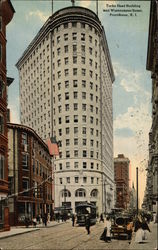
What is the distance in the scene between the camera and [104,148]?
20.5 meters

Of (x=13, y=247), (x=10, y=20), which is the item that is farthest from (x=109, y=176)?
(x=10, y=20)

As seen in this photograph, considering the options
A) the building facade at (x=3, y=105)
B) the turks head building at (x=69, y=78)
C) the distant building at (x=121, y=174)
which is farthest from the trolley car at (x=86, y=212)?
the turks head building at (x=69, y=78)

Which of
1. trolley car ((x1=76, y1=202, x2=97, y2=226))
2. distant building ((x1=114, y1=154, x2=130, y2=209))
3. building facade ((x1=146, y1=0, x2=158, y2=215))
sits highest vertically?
building facade ((x1=146, y1=0, x2=158, y2=215))

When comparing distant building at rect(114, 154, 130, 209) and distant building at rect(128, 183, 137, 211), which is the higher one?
A: distant building at rect(114, 154, 130, 209)

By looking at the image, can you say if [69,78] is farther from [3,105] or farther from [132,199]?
[132,199]

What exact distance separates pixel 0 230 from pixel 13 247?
8.40 metres

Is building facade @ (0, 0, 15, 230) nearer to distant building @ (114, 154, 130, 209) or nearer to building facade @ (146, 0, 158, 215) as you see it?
building facade @ (146, 0, 158, 215)

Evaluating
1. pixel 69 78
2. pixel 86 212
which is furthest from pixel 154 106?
pixel 86 212

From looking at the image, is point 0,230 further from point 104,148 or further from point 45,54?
point 45,54

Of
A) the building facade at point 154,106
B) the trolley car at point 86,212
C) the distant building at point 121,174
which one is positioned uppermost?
the building facade at point 154,106

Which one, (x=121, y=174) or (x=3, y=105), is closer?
(x=3, y=105)

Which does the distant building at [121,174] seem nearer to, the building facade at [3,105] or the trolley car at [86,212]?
the trolley car at [86,212]

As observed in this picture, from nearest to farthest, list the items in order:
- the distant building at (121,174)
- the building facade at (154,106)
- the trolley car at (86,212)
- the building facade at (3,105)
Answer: the building facade at (3,105) → the building facade at (154,106) → the distant building at (121,174) → the trolley car at (86,212)

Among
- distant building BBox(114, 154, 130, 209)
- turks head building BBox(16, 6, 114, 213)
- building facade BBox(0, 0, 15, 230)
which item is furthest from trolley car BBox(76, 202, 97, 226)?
turks head building BBox(16, 6, 114, 213)
